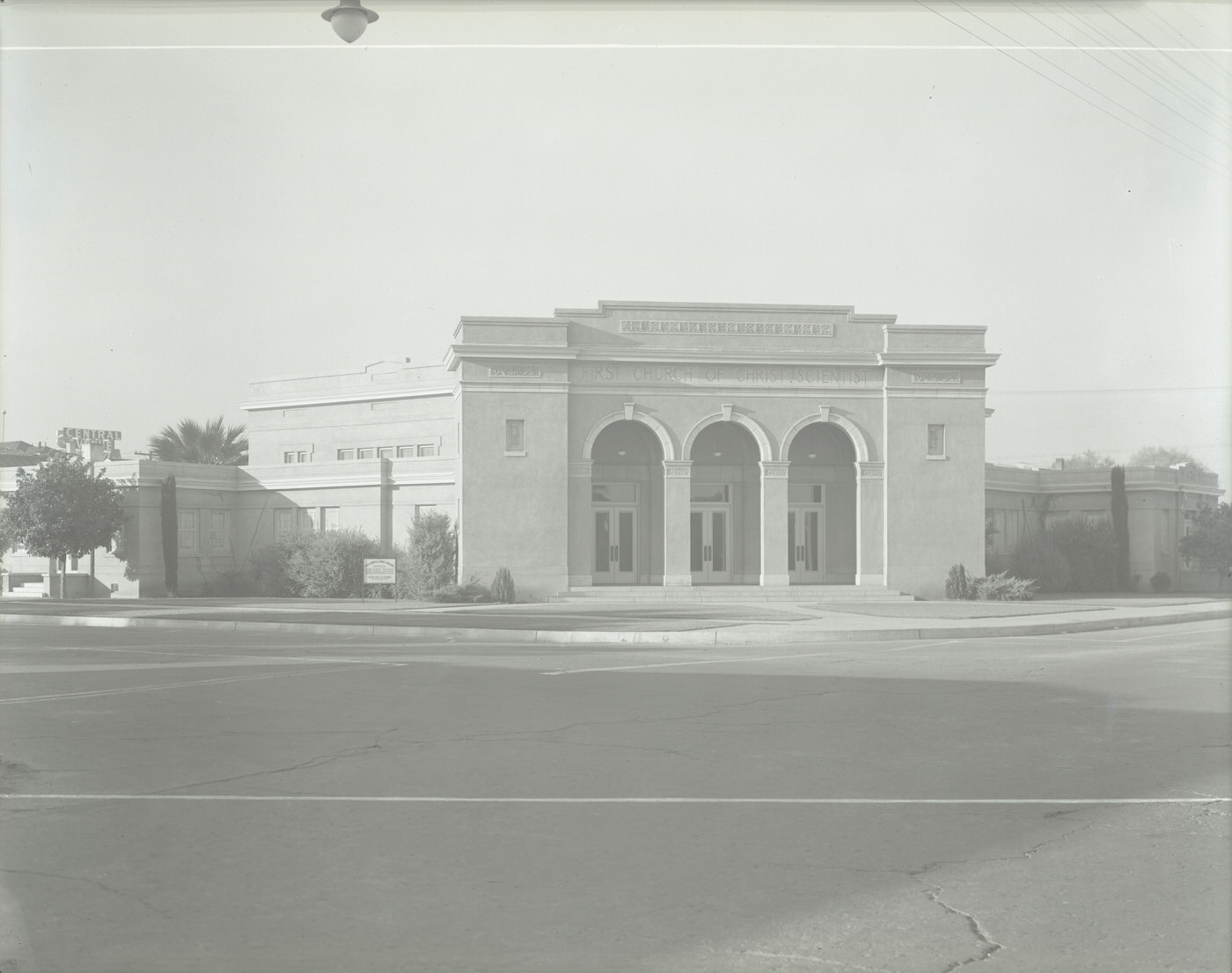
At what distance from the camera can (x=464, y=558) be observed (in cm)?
3456

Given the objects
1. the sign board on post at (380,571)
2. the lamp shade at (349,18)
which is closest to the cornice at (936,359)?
the sign board on post at (380,571)

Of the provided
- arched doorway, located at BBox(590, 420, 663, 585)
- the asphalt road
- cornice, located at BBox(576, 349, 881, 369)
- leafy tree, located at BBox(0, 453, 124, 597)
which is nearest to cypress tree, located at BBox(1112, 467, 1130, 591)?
cornice, located at BBox(576, 349, 881, 369)

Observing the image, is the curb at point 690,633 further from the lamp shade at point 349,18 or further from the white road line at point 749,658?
the lamp shade at point 349,18

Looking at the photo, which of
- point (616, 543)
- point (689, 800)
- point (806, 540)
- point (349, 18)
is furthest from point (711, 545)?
point (349, 18)

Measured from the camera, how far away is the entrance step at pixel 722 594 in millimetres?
34000

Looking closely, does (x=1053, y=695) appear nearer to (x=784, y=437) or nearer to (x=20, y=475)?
(x=784, y=437)

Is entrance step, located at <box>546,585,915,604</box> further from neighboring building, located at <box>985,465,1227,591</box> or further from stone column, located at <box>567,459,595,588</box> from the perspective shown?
neighboring building, located at <box>985,465,1227,591</box>

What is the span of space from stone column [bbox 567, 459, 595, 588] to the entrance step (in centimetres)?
85

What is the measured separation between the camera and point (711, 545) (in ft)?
127

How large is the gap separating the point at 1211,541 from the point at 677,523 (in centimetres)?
2108

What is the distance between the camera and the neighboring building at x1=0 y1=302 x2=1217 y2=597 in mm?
34844

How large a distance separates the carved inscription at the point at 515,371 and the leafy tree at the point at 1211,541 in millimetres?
25579

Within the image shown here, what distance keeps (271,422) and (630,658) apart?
44769mm

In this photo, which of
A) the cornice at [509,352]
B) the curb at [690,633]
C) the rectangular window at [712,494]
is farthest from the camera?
the rectangular window at [712,494]
